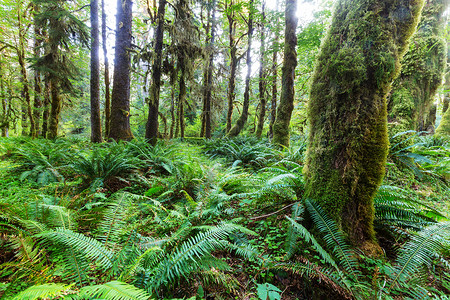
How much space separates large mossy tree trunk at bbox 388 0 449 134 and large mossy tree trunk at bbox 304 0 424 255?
261cm

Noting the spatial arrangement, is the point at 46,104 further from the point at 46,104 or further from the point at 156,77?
the point at 156,77

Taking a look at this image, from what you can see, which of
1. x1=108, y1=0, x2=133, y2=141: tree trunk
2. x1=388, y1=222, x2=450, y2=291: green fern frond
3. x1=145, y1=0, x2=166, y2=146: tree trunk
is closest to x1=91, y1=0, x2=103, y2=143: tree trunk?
x1=108, y1=0, x2=133, y2=141: tree trunk

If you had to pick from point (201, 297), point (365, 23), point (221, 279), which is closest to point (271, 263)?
point (221, 279)

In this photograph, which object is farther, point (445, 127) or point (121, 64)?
point (445, 127)

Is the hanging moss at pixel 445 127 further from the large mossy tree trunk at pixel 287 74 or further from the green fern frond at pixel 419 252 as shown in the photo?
the green fern frond at pixel 419 252

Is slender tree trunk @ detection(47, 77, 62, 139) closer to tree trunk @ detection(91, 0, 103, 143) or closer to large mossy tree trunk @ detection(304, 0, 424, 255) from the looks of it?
tree trunk @ detection(91, 0, 103, 143)

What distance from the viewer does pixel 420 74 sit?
397 centimetres

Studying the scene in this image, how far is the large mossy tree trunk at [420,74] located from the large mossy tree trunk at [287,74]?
247cm

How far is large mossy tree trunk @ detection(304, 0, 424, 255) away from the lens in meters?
1.54

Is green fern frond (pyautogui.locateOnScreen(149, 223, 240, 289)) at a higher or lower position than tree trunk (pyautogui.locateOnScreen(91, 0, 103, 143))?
lower

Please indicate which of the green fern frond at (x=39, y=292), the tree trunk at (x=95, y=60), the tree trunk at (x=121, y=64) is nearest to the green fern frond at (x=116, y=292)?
the green fern frond at (x=39, y=292)

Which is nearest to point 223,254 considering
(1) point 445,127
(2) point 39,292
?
(2) point 39,292

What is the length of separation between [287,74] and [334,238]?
17.1 ft

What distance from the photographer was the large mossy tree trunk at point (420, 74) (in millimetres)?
3643
